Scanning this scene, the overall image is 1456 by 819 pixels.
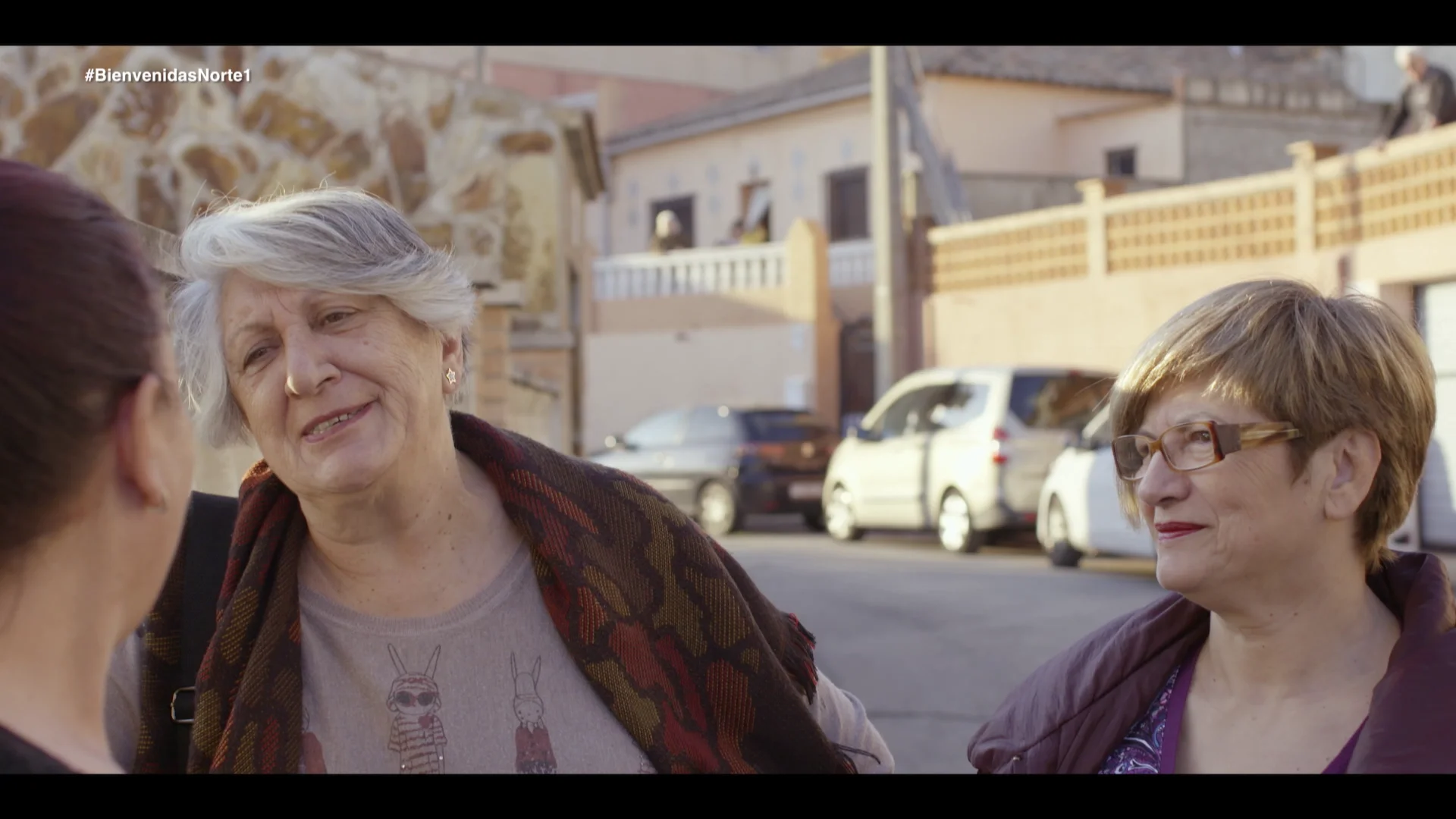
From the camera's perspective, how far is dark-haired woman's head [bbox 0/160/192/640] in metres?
1.20

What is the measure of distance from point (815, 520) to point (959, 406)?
4040 mm

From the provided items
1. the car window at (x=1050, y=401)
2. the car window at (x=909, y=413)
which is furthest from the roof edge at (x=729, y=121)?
the car window at (x=1050, y=401)

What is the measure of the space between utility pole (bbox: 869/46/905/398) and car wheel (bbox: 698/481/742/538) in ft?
14.6

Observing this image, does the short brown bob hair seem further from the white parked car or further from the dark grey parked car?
the dark grey parked car

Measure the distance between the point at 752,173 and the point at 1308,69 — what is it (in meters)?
11.9

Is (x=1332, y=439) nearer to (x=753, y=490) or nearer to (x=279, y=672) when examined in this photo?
(x=279, y=672)

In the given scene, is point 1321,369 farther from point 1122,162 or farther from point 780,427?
point 1122,162

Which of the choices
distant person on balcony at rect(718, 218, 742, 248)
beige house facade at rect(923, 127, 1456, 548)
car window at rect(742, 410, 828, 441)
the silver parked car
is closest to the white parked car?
the silver parked car

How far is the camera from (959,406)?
47.4 feet

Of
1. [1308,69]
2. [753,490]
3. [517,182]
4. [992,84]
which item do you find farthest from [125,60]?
[1308,69]

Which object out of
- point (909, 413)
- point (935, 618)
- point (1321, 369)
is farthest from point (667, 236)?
point (1321, 369)

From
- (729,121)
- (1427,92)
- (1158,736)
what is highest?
(729,121)

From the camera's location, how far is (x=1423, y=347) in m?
2.55

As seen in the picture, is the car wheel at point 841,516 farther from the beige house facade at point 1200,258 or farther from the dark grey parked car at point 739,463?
the beige house facade at point 1200,258
